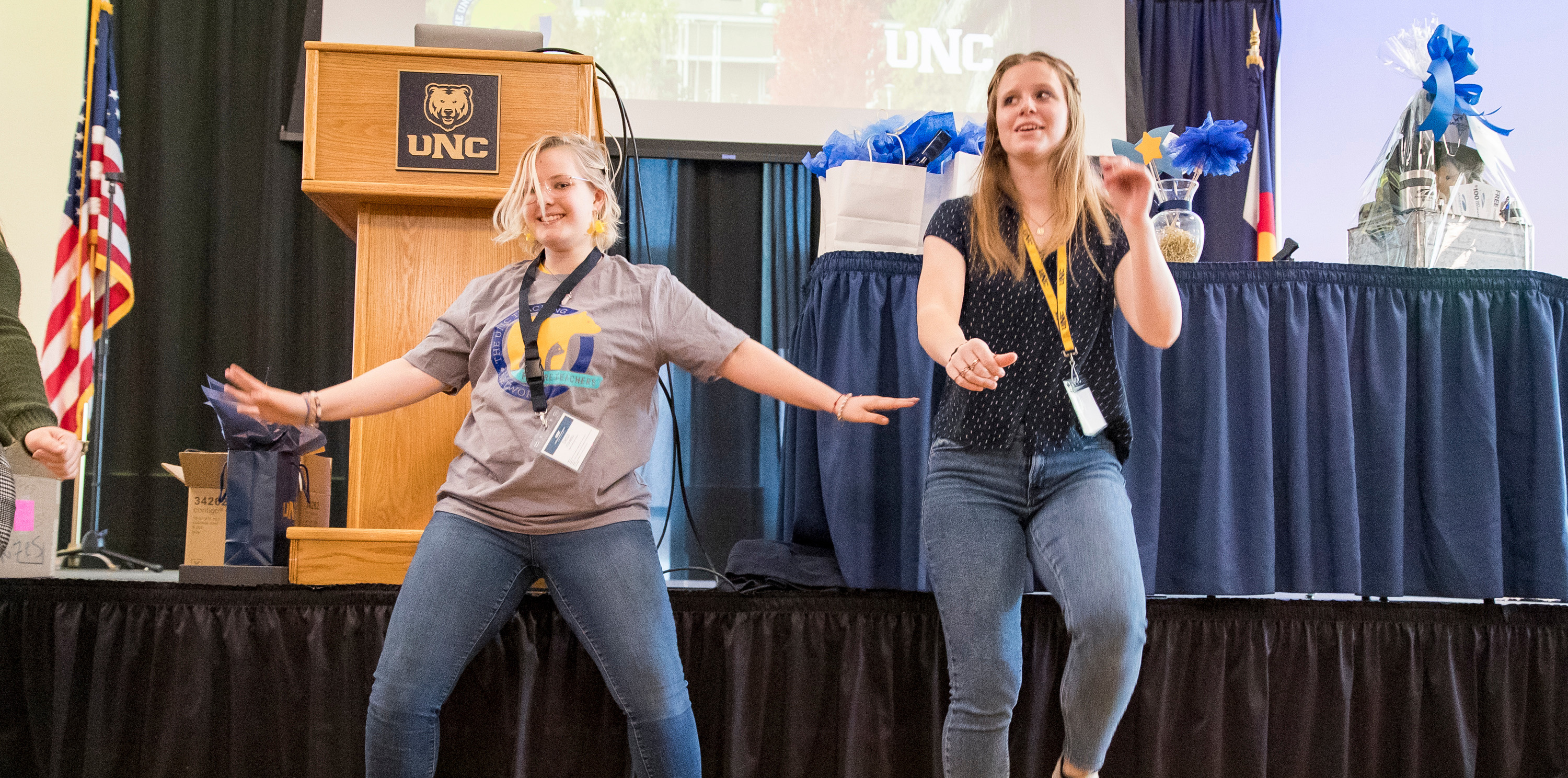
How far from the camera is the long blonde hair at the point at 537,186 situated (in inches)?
65.7

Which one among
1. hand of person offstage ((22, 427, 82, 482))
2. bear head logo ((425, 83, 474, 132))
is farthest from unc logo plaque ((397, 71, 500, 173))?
hand of person offstage ((22, 427, 82, 482))

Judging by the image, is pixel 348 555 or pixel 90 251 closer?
pixel 348 555

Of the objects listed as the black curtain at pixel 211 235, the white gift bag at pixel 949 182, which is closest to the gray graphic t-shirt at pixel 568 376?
the white gift bag at pixel 949 182

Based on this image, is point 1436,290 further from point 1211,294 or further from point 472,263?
point 472,263

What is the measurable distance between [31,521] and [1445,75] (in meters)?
3.47

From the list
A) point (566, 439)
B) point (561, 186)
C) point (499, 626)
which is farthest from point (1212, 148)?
point (499, 626)

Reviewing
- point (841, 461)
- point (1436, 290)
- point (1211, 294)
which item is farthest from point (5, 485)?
point (1436, 290)

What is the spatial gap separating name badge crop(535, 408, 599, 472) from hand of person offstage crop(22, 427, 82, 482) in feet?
2.10

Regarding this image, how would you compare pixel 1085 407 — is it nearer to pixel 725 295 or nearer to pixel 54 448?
pixel 54 448

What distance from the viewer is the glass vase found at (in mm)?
1988

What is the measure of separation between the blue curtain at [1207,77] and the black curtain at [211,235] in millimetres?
3295

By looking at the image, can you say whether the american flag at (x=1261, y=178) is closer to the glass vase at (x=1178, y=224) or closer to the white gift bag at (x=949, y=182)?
the glass vase at (x=1178, y=224)

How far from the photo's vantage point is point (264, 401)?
150cm

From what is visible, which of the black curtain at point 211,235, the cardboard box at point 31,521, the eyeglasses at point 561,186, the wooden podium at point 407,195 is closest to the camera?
the eyeglasses at point 561,186
